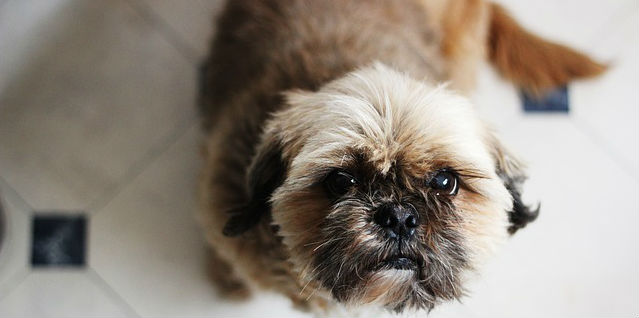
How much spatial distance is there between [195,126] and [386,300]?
89 centimetres

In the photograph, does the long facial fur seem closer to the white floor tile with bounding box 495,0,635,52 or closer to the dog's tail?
the dog's tail

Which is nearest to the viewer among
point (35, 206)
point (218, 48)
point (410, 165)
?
point (410, 165)

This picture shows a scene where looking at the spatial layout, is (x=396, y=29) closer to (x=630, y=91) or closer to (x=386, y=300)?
(x=386, y=300)

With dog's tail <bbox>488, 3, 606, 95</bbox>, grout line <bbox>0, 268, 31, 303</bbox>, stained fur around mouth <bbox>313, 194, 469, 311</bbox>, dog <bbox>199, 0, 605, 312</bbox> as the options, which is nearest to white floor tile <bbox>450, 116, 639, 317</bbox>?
dog's tail <bbox>488, 3, 606, 95</bbox>

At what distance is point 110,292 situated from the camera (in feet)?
4.96

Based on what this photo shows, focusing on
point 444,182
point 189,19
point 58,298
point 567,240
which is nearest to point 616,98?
point 567,240

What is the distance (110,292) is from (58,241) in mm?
193

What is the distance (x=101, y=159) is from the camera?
1.60m

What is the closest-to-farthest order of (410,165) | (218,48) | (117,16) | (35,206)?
(410,165) < (218,48) < (35,206) < (117,16)

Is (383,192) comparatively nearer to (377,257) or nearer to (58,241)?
(377,257)

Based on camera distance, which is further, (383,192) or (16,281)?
(16,281)

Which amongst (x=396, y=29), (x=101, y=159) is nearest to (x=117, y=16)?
(x=101, y=159)

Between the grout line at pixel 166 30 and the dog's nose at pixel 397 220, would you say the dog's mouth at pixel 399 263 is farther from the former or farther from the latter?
the grout line at pixel 166 30

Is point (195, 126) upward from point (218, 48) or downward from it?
downward
